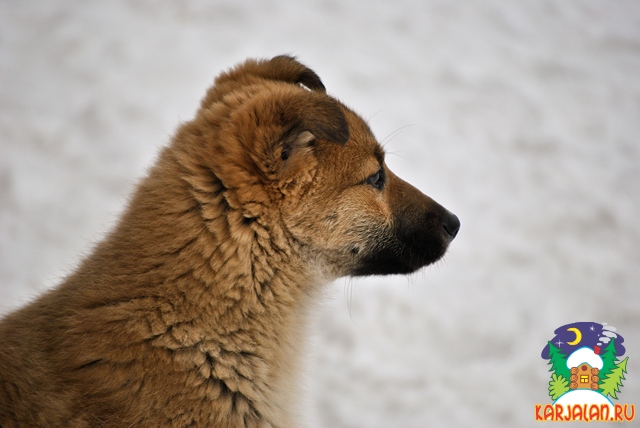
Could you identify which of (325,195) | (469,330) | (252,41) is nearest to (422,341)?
(469,330)

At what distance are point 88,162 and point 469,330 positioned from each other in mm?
4077

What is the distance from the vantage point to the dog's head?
313 centimetres

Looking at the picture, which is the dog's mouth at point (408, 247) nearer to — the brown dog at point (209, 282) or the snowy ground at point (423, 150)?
the brown dog at point (209, 282)

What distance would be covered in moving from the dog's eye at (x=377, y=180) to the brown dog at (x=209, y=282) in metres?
0.02

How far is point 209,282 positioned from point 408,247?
1.21m

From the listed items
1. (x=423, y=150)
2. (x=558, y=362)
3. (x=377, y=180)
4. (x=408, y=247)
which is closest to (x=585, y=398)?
(x=558, y=362)

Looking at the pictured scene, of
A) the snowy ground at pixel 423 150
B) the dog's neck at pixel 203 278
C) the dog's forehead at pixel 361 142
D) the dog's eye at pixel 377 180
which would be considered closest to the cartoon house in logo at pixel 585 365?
the snowy ground at pixel 423 150

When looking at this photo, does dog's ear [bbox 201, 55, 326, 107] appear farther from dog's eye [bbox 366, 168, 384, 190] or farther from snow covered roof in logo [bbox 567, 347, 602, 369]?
snow covered roof in logo [bbox 567, 347, 602, 369]

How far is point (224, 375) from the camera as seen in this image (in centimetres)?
304

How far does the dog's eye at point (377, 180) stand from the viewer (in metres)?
3.52

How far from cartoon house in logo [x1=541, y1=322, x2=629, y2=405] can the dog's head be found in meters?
1.79

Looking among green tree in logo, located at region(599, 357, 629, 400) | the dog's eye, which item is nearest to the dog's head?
the dog's eye

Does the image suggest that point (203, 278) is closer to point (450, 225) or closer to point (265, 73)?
point (265, 73)

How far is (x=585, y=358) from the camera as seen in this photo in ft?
15.6
